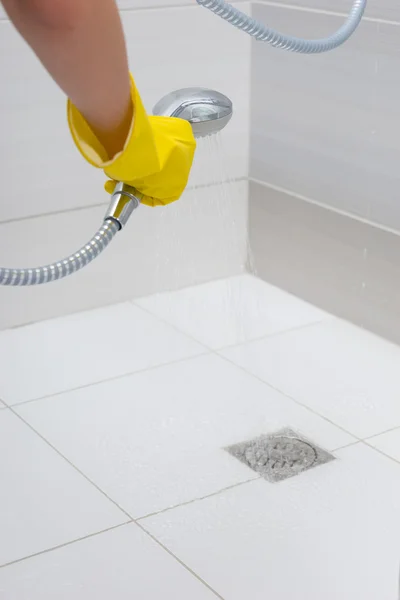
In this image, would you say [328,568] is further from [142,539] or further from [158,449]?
[158,449]

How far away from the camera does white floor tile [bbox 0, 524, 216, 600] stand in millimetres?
1138

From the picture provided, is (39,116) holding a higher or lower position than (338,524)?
higher

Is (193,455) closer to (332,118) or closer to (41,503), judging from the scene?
(41,503)

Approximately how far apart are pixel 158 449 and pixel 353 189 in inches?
25.7

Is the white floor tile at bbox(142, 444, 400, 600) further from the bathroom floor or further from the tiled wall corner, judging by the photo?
the tiled wall corner

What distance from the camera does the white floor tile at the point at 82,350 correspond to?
5.34 feet

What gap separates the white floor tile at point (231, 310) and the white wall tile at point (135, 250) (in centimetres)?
5

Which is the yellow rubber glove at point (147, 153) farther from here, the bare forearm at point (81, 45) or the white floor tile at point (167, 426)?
the white floor tile at point (167, 426)

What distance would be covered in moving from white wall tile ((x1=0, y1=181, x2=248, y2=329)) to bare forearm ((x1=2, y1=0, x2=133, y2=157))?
1.20m

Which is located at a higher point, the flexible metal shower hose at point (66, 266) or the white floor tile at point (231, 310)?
the flexible metal shower hose at point (66, 266)

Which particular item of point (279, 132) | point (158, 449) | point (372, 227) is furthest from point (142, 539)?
point (279, 132)

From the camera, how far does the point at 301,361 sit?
1.70m

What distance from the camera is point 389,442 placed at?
57.0 inches

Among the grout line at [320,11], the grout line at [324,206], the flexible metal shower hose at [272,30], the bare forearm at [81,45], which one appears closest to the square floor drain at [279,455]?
the grout line at [324,206]
